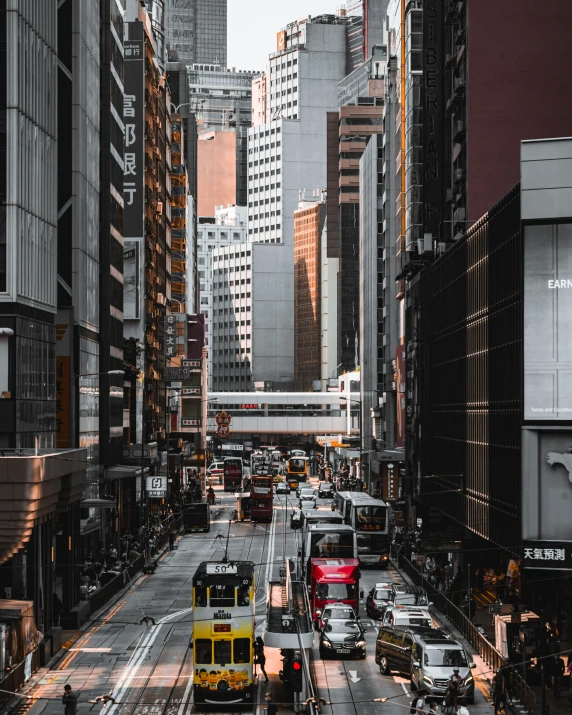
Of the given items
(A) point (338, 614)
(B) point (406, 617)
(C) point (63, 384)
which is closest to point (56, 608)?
(A) point (338, 614)

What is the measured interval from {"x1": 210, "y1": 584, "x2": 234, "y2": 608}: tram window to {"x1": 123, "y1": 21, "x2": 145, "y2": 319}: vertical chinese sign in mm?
62047

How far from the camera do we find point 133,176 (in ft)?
320

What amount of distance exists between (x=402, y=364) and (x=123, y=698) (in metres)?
71.8

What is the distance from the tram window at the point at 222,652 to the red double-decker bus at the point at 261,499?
64.5 meters

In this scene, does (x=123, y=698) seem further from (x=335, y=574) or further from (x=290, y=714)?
(x=335, y=574)

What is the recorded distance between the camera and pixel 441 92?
80750 mm

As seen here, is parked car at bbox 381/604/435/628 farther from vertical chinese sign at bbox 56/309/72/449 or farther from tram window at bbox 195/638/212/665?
vertical chinese sign at bbox 56/309/72/449

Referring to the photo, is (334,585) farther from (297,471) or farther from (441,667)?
(297,471)

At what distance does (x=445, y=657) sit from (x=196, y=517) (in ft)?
195

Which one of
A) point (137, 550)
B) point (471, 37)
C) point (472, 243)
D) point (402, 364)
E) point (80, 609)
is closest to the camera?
point (80, 609)

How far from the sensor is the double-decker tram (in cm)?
3681

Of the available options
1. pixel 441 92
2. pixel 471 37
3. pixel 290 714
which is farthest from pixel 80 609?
pixel 441 92

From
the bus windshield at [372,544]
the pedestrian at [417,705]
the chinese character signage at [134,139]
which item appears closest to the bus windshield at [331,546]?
the bus windshield at [372,544]

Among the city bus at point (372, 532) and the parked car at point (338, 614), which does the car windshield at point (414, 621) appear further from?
the city bus at point (372, 532)
